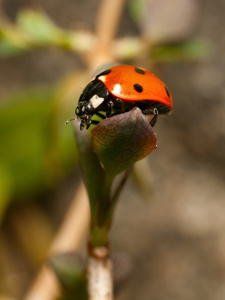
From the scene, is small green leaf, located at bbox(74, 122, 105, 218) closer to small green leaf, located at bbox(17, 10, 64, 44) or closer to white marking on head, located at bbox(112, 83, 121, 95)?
white marking on head, located at bbox(112, 83, 121, 95)

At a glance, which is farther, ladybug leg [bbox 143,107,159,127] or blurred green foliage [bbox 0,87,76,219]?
blurred green foliage [bbox 0,87,76,219]

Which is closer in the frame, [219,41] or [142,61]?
[142,61]

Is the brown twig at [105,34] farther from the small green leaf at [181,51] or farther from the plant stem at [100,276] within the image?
the plant stem at [100,276]

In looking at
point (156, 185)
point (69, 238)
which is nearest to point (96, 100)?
point (69, 238)

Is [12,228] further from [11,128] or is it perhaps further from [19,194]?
[11,128]

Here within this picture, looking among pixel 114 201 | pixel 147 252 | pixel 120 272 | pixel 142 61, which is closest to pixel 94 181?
pixel 114 201

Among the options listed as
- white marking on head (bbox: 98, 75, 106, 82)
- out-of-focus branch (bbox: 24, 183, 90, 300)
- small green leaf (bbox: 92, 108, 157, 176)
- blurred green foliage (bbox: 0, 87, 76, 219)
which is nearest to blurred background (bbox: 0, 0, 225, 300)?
blurred green foliage (bbox: 0, 87, 76, 219)
